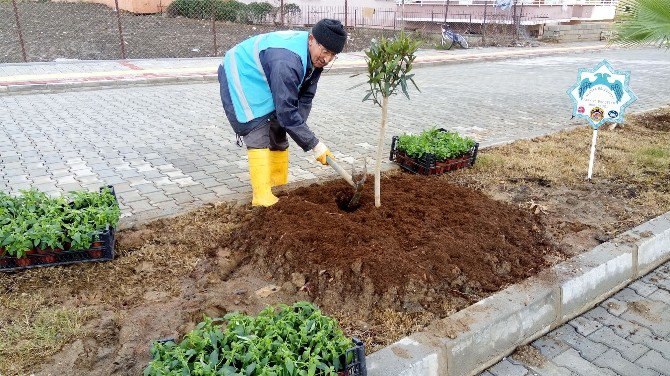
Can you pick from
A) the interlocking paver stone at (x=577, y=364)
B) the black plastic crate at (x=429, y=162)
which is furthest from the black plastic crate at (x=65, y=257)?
the black plastic crate at (x=429, y=162)

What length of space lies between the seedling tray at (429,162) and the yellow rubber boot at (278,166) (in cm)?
132

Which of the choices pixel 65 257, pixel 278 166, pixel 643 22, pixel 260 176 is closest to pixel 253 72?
pixel 260 176

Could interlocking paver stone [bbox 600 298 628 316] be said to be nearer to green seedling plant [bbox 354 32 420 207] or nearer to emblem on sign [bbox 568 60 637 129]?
green seedling plant [bbox 354 32 420 207]

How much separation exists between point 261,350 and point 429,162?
356 centimetres

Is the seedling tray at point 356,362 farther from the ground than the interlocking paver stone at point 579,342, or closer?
farther from the ground

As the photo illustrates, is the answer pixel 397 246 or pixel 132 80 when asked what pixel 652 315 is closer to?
pixel 397 246

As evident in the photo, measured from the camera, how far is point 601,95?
218 inches

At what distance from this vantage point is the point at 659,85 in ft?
41.6

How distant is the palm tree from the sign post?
2.00 meters

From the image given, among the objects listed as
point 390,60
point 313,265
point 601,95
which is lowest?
point 313,265

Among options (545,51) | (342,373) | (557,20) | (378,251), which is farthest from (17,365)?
(557,20)

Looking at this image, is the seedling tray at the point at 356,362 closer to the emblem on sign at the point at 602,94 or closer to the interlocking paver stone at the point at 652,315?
the interlocking paver stone at the point at 652,315

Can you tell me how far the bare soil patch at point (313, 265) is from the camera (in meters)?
3.03

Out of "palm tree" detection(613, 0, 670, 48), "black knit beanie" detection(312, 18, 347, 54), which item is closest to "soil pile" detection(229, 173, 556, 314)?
"black knit beanie" detection(312, 18, 347, 54)
